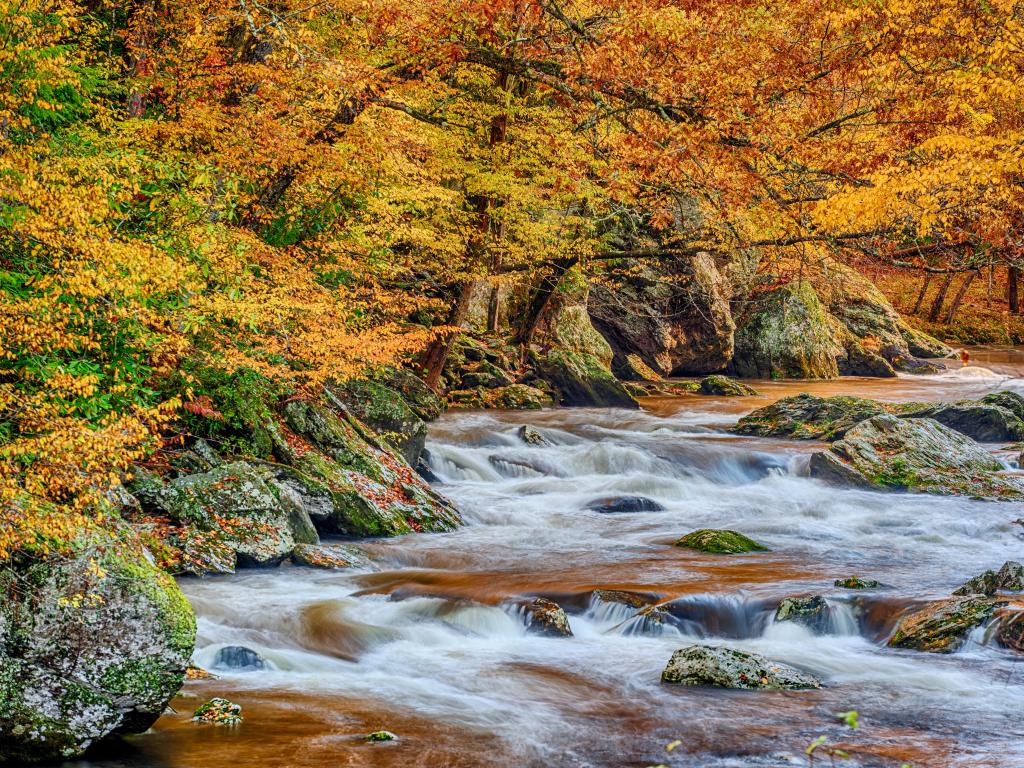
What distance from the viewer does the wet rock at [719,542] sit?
11688mm

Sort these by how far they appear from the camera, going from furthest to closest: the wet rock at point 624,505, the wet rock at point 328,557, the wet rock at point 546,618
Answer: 1. the wet rock at point 624,505
2. the wet rock at point 328,557
3. the wet rock at point 546,618

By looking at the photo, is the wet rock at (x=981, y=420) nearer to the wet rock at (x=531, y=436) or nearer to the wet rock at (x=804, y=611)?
the wet rock at (x=531, y=436)

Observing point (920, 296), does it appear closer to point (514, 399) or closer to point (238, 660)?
point (514, 399)

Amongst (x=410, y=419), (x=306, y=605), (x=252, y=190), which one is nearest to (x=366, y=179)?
(x=252, y=190)

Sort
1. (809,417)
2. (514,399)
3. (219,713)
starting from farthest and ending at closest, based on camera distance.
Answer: (514,399) → (809,417) → (219,713)

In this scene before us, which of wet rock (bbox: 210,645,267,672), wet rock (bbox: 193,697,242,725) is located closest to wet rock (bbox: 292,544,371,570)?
wet rock (bbox: 210,645,267,672)

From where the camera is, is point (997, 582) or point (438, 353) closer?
point (997, 582)

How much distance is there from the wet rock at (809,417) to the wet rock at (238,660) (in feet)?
47.0

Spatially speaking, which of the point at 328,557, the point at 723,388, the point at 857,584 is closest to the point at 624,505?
the point at 857,584

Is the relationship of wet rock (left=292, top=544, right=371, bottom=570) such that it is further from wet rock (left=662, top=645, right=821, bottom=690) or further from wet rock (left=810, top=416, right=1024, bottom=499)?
wet rock (left=810, top=416, right=1024, bottom=499)

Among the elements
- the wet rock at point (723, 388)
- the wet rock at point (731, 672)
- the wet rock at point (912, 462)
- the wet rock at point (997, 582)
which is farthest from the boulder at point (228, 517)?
the wet rock at point (723, 388)

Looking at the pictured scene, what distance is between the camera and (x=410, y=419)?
15.1 meters

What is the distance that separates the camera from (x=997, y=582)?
9.25 metres

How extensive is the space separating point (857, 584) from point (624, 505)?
4929 millimetres
